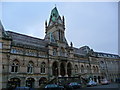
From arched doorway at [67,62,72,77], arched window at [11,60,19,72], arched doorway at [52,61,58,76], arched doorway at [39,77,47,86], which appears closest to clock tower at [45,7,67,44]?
arched doorway at [52,61,58,76]

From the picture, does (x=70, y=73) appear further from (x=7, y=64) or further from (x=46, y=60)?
(x=7, y=64)

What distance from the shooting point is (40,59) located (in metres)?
35.7

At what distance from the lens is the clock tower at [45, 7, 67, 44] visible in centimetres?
4350

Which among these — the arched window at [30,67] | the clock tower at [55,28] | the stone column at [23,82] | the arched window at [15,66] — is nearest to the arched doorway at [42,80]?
the arched window at [30,67]

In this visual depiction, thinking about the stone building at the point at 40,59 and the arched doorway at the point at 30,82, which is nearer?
the stone building at the point at 40,59

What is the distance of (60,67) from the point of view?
4003 centimetres

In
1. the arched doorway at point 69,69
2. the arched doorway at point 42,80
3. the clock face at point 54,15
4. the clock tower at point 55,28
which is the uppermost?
the clock face at point 54,15

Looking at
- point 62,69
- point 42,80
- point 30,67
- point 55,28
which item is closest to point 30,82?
point 42,80

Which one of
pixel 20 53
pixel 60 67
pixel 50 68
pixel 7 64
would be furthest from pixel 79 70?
pixel 7 64

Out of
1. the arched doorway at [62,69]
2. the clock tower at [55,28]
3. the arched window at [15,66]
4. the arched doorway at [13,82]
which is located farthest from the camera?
the clock tower at [55,28]

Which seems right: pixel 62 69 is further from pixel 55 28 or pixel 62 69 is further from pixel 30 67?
pixel 55 28

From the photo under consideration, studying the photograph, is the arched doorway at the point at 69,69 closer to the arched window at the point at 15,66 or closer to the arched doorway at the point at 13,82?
the arched doorway at the point at 13,82

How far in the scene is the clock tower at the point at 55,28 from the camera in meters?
43.5

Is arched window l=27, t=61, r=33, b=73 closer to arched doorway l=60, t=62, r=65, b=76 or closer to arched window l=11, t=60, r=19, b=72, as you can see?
arched window l=11, t=60, r=19, b=72
